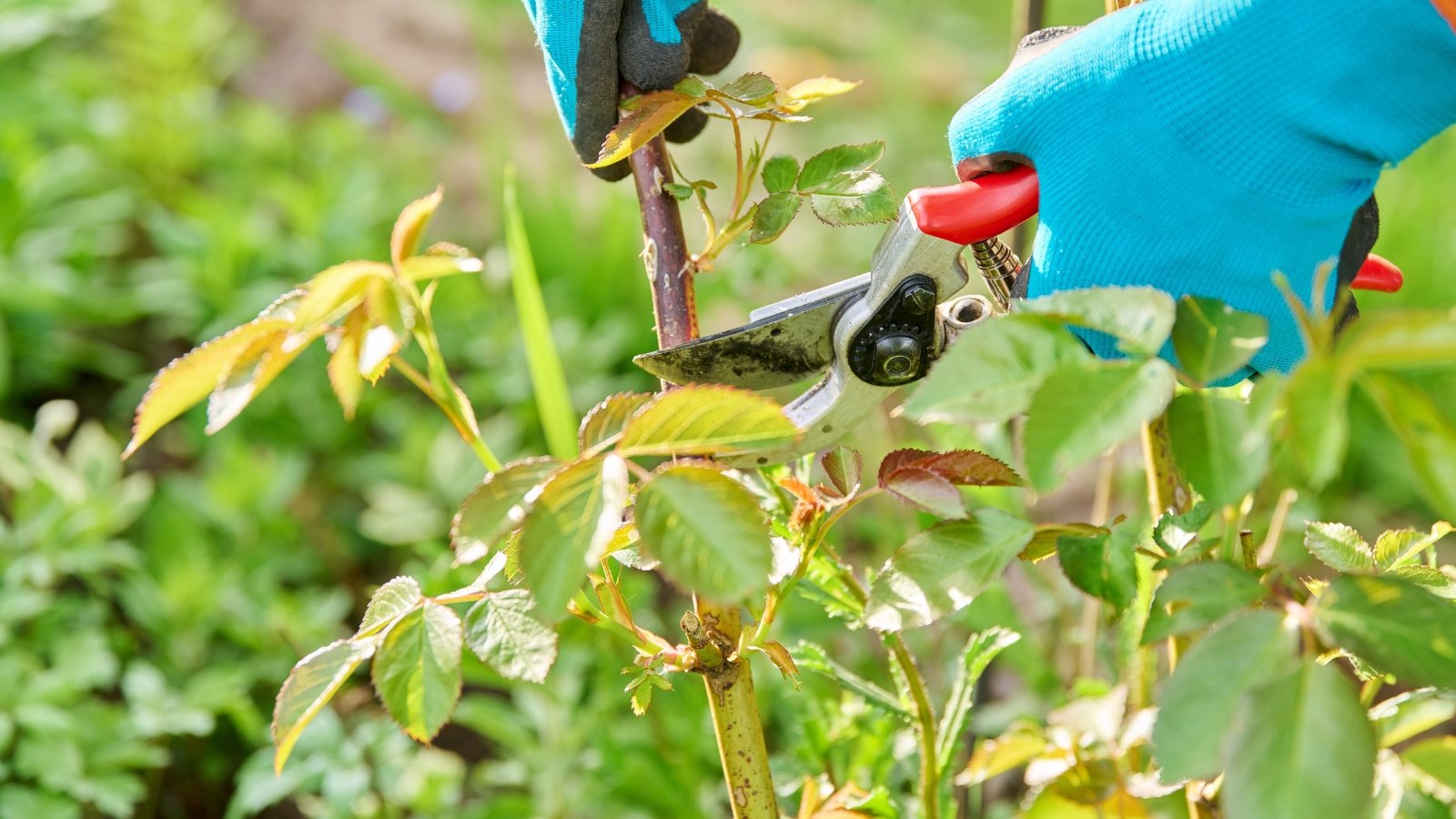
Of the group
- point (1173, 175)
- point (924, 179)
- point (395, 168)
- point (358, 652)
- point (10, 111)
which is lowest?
point (924, 179)

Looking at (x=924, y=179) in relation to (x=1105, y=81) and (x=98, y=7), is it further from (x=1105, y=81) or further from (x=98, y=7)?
(x=1105, y=81)

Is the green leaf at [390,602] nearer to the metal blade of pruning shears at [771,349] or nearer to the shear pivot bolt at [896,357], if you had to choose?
the metal blade of pruning shears at [771,349]

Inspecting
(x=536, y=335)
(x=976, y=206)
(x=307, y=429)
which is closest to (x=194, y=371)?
(x=976, y=206)

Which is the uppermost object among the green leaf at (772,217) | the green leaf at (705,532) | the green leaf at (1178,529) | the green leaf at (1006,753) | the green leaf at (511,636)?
the green leaf at (772,217)

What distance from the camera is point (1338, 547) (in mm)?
753

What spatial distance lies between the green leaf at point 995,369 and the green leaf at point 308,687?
370 mm

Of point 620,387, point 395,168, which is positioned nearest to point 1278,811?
point 620,387

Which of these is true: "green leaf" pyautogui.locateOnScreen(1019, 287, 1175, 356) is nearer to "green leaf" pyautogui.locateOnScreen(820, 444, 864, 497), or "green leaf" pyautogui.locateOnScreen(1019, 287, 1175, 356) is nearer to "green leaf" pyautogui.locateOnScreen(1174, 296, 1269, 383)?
"green leaf" pyautogui.locateOnScreen(1174, 296, 1269, 383)

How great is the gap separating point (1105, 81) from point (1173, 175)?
0.08 m

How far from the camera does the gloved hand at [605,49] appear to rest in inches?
33.5

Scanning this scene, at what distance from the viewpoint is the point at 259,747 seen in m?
1.64

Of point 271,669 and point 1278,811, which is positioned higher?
point 1278,811

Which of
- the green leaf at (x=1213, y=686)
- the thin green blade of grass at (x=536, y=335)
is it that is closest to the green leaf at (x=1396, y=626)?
the green leaf at (x=1213, y=686)

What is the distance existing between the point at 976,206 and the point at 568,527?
0.42 m
